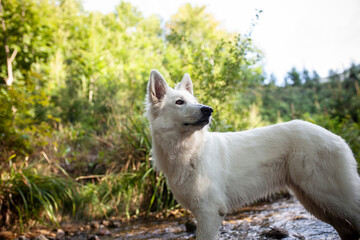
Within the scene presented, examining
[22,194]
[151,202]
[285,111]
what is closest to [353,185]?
[151,202]

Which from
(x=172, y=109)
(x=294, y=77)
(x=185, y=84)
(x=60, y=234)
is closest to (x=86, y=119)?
(x=60, y=234)

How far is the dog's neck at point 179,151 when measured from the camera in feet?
7.21

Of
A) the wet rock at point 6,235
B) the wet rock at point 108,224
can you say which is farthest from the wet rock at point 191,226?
the wet rock at point 6,235

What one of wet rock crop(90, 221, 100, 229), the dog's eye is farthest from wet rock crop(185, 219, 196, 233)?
the dog's eye

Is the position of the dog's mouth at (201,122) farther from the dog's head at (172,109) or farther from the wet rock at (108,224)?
the wet rock at (108,224)

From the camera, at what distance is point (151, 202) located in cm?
398

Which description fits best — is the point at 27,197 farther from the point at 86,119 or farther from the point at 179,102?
the point at 86,119

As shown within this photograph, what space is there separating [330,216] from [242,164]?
99 centimetres

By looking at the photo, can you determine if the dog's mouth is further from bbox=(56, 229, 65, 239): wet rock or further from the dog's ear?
bbox=(56, 229, 65, 239): wet rock

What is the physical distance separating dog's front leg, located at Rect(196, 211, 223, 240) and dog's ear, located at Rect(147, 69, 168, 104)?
47.8 inches

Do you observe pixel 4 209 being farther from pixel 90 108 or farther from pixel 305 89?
pixel 305 89

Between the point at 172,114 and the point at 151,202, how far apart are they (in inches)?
90.5

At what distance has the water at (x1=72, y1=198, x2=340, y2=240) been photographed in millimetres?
2697

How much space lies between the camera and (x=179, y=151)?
2258mm
